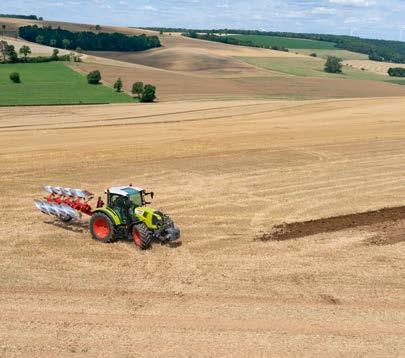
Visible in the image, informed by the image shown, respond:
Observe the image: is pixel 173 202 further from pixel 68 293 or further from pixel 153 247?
pixel 68 293

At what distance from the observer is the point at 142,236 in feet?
55.2

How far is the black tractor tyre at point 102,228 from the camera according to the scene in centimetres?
1733

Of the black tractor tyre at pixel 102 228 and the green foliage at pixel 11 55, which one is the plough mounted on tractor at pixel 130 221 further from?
the green foliage at pixel 11 55

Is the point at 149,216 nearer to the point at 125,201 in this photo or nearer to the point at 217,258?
the point at 125,201

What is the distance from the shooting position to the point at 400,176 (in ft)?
95.3

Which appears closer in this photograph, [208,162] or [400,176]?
[400,176]

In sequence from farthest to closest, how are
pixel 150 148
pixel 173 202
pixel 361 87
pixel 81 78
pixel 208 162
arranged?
pixel 361 87, pixel 81 78, pixel 150 148, pixel 208 162, pixel 173 202

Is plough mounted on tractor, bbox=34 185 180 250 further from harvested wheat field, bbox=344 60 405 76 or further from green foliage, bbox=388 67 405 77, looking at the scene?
harvested wheat field, bbox=344 60 405 76

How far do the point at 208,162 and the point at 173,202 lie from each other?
8.83 meters

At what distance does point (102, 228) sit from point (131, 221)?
1.11m

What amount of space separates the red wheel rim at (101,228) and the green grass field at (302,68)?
10703 cm

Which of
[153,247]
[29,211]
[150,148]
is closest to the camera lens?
[153,247]

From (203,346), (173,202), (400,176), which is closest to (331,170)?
(400,176)

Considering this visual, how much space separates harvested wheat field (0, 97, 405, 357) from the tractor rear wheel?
1.14 feet
